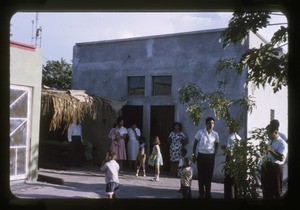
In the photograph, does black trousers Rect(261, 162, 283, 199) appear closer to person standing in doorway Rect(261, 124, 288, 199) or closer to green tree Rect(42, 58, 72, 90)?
person standing in doorway Rect(261, 124, 288, 199)

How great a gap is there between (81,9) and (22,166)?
183 inches

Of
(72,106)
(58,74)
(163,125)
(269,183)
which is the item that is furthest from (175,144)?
(58,74)

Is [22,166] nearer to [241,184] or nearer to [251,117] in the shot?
[241,184]

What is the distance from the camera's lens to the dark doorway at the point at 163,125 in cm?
909

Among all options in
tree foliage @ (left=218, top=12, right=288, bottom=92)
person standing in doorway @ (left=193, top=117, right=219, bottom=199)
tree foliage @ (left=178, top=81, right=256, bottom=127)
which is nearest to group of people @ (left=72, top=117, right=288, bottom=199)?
person standing in doorway @ (left=193, top=117, right=219, bottom=199)

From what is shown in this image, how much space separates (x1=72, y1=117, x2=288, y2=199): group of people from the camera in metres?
2.89

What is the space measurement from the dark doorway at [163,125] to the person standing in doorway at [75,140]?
1.89 metres

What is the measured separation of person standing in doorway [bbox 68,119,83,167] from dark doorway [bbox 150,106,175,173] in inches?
74.6

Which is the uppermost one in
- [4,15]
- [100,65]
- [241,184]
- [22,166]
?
[100,65]

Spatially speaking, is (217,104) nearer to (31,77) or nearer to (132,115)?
(31,77)

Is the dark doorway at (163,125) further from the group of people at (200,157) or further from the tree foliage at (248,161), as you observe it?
the tree foliage at (248,161)
